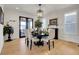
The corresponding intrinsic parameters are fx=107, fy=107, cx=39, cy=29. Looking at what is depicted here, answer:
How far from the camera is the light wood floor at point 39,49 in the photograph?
2248 mm

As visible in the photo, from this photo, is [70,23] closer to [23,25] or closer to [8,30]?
[23,25]

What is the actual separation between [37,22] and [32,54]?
0.69 meters

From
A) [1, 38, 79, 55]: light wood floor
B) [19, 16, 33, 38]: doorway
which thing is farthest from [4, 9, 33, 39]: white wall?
[1, 38, 79, 55]: light wood floor

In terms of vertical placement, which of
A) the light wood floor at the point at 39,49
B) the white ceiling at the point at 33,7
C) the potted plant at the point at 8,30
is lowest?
the light wood floor at the point at 39,49

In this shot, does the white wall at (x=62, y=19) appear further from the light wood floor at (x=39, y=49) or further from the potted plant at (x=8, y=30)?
the potted plant at (x=8, y=30)

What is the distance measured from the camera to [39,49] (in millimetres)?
2375

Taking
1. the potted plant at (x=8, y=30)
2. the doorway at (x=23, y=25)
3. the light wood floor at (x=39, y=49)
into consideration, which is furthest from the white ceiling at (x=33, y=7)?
the light wood floor at (x=39, y=49)

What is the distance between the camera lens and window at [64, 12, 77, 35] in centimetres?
230

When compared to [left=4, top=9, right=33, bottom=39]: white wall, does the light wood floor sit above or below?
below

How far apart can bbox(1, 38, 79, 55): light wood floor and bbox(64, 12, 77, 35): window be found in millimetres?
263

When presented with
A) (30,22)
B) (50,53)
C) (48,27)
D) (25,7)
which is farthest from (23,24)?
(50,53)

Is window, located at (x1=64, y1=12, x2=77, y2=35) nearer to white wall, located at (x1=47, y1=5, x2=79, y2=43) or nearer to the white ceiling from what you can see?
white wall, located at (x1=47, y1=5, x2=79, y2=43)

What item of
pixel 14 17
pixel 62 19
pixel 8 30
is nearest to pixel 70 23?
pixel 62 19

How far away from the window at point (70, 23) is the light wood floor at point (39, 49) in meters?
0.26
